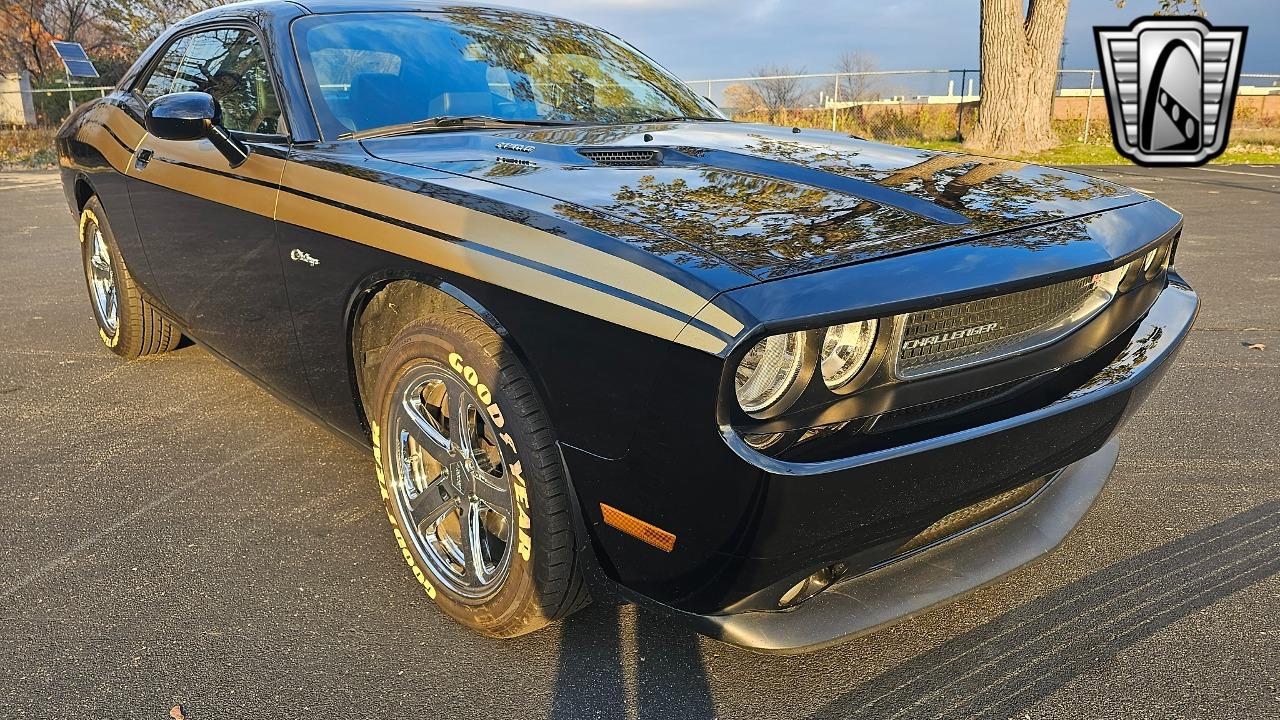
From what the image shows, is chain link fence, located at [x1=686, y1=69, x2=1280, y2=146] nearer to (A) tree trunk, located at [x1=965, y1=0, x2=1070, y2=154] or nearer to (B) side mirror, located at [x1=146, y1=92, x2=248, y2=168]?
(A) tree trunk, located at [x1=965, y1=0, x2=1070, y2=154]

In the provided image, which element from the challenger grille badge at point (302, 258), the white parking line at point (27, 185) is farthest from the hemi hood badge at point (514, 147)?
the white parking line at point (27, 185)

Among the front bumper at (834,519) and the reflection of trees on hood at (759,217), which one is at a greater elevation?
the reflection of trees on hood at (759,217)

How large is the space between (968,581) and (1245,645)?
714 mm

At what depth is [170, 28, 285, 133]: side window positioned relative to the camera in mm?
3064

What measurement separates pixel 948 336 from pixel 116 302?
3882 millimetres

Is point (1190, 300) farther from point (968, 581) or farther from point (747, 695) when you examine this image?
point (747, 695)

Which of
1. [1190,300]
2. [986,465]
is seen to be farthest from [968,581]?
[1190,300]

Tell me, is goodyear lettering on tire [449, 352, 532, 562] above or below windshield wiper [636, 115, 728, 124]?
below

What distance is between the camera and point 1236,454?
3.34 metres

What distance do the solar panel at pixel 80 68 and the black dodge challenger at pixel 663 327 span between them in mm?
22176

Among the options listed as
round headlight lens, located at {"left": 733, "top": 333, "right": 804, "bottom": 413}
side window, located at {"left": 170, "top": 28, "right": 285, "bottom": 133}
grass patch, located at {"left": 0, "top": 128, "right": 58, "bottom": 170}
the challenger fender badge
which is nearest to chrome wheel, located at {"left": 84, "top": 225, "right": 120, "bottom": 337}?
side window, located at {"left": 170, "top": 28, "right": 285, "bottom": 133}

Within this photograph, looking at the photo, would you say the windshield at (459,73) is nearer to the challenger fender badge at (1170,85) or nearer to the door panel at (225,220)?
the door panel at (225,220)

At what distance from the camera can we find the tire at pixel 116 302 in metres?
4.23

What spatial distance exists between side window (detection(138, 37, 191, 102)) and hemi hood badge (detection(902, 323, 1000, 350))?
129 inches
